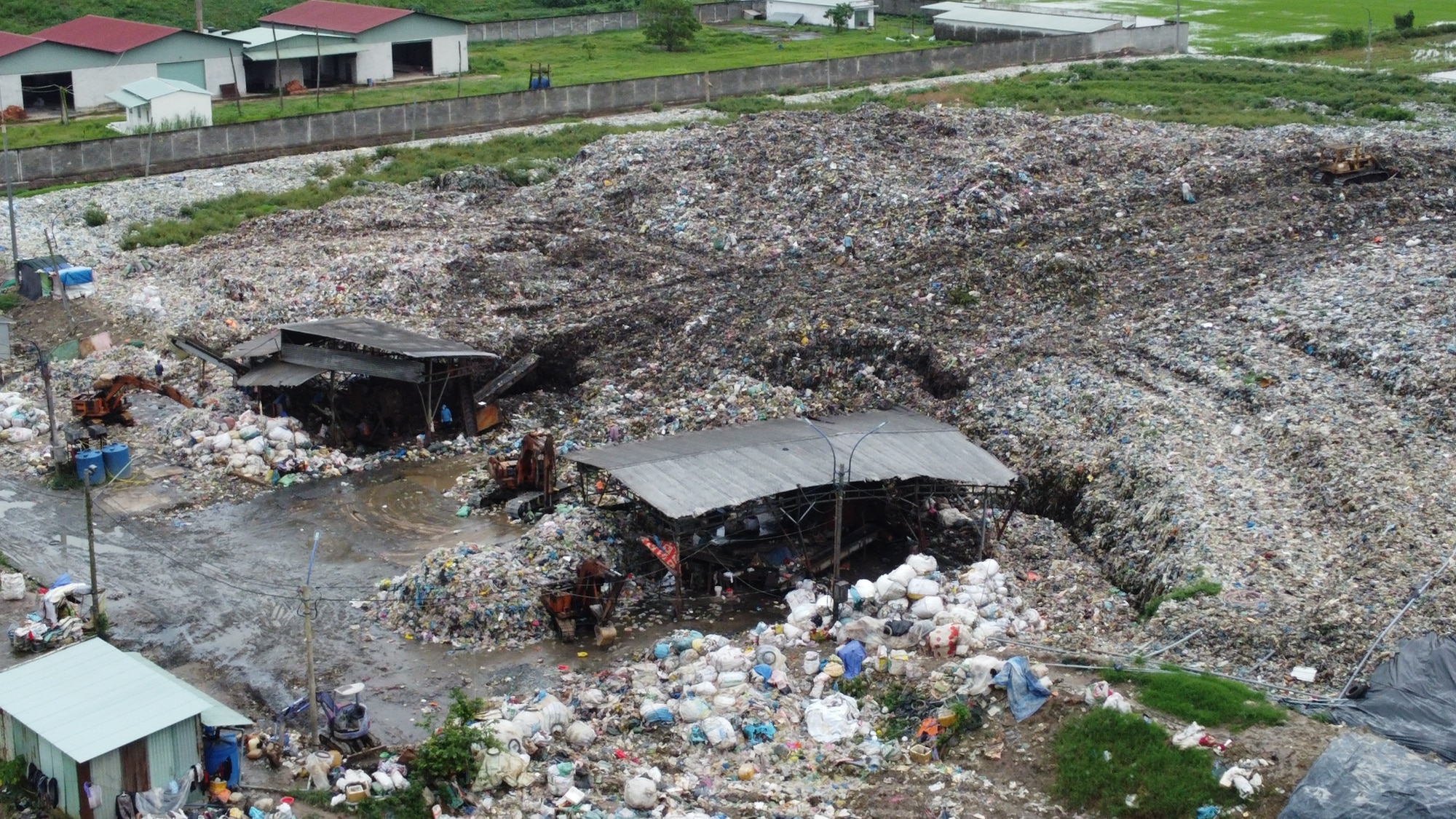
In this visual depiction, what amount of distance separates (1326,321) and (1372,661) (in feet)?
31.4

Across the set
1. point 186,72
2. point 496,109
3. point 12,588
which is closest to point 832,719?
point 12,588

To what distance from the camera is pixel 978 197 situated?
30.5 metres

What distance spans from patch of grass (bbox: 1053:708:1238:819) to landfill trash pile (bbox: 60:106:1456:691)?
209 cm

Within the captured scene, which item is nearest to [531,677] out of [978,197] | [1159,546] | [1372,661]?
[1159,546]

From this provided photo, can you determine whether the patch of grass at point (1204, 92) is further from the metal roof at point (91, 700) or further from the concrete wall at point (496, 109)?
the metal roof at point (91, 700)

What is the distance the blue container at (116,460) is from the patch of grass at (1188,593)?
48.8 feet

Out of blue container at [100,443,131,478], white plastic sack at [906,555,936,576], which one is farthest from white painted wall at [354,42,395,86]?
white plastic sack at [906,555,936,576]

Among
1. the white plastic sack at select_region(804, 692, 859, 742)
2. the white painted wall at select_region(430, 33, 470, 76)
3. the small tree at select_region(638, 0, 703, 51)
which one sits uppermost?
the small tree at select_region(638, 0, 703, 51)

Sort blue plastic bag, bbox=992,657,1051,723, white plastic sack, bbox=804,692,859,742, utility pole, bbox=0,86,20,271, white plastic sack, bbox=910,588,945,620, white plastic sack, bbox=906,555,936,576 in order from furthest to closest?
utility pole, bbox=0,86,20,271, white plastic sack, bbox=906,555,936,576, white plastic sack, bbox=910,588,945,620, white plastic sack, bbox=804,692,859,742, blue plastic bag, bbox=992,657,1051,723

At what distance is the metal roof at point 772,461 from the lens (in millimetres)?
17828

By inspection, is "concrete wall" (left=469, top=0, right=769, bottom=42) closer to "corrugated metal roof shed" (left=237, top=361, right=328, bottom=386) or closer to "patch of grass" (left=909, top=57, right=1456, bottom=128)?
"patch of grass" (left=909, top=57, right=1456, bottom=128)

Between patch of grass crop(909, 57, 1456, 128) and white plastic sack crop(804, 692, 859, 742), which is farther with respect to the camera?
patch of grass crop(909, 57, 1456, 128)

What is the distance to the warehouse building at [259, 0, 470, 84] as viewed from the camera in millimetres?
51344

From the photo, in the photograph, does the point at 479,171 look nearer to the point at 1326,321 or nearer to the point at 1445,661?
the point at 1326,321
